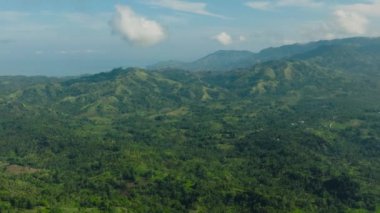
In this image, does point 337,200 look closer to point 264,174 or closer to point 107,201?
point 264,174

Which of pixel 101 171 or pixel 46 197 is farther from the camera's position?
pixel 101 171

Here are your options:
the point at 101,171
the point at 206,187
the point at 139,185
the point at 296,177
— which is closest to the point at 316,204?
the point at 296,177

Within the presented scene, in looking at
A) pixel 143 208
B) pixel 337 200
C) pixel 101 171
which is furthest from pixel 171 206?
pixel 337 200

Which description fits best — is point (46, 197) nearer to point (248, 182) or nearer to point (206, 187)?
point (206, 187)

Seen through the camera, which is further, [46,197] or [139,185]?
[139,185]

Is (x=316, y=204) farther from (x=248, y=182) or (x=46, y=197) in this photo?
(x=46, y=197)

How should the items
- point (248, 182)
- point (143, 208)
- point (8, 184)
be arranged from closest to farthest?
point (143, 208) < point (8, 184) < point (248, 182)

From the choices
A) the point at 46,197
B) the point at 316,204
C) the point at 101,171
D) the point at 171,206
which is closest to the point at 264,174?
the point at 316,204

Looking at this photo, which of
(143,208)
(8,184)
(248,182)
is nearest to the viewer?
(143,208)
